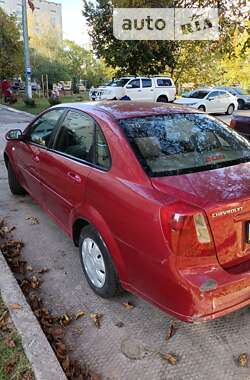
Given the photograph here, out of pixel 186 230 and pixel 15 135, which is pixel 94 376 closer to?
pixel 186 230

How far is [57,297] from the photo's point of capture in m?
3.33

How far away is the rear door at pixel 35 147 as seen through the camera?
422 cm

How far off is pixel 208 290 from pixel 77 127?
2.01 m

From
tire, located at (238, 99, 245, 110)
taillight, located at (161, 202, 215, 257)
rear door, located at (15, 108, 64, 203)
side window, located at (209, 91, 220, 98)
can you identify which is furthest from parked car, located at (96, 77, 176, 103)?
taillight, located at (161, 202, 215, 257)

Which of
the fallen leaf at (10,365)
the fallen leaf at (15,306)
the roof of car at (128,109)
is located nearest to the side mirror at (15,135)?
the roof of car at (128,109)

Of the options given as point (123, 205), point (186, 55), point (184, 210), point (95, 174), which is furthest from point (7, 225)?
point (186, 55)

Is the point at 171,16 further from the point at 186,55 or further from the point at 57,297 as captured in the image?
the point at 186,55

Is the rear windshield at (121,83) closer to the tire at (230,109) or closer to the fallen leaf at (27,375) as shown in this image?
the tire at (230,109)

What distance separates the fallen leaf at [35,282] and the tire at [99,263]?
0.44 metres

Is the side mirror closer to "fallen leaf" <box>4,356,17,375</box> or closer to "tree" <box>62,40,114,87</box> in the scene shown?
"fallen leaf" <box>4,356,17,375</box>

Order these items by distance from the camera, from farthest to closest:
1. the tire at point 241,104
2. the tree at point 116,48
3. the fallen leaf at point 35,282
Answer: the tire at point 241,104 → the tree at point 116,48 → the fallen leaf at point 35,282

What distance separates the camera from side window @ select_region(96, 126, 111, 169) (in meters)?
3.03

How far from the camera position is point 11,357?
249 centimetres

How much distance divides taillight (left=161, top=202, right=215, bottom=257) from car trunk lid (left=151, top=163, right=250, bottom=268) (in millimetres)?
52
